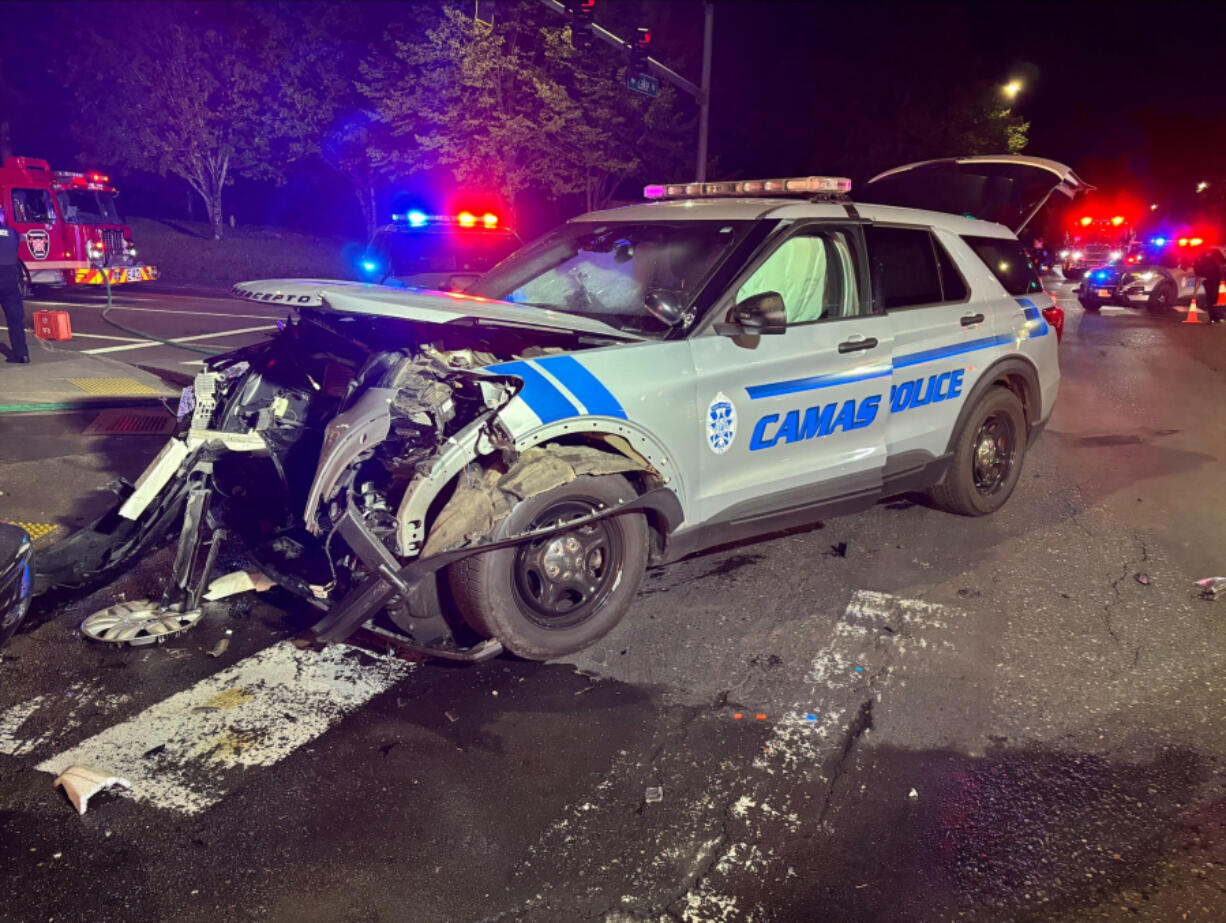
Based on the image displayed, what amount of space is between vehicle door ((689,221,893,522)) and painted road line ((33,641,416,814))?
1724 mm

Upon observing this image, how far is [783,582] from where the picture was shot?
194 inches

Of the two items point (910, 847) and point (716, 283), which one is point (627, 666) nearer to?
point (910, 847)

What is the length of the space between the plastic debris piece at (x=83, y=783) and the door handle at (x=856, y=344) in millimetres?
3573

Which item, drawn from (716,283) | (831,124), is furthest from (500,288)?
(831,124)

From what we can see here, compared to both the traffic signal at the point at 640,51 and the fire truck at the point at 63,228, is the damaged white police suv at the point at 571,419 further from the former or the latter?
the fire truck at the point at 63,228

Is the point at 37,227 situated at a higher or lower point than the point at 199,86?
lower

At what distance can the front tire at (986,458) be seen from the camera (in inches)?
226

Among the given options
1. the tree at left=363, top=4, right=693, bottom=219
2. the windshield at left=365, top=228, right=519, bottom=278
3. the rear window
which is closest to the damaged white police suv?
the rear window

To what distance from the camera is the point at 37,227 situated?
63.6 ft

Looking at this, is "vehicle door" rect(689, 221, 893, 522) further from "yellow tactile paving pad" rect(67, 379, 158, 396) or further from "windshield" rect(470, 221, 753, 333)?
"yellow tactile paving pad" rect(67, 379, 158, 396)

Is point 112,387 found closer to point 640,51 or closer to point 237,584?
point 237,584

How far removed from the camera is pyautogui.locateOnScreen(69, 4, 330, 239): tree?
30797mm

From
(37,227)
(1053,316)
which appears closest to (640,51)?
(1053,316)

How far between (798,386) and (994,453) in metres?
2.31
